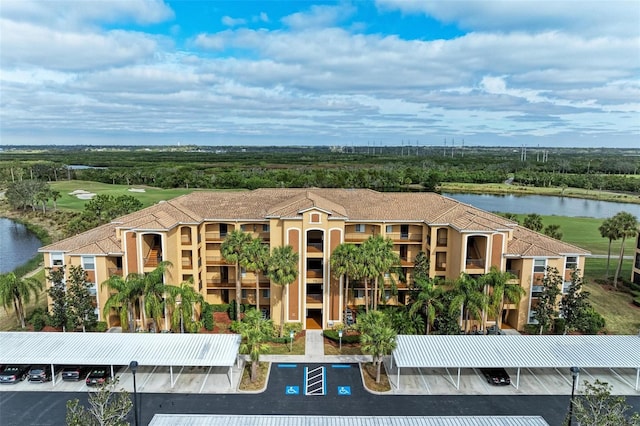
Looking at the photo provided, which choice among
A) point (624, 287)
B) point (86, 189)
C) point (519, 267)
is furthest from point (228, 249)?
point (86, 189)

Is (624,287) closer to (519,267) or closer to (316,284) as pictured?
(519,267)

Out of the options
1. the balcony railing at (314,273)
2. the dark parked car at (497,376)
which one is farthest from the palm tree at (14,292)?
the dark parked car at (497,376)

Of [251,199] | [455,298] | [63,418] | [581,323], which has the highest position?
[251,199]

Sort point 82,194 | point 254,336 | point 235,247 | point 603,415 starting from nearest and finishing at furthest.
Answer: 1. point 603,415
2. point 254,336
3. point 235,247
4. point 82,194

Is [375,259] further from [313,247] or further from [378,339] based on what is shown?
[378,339]

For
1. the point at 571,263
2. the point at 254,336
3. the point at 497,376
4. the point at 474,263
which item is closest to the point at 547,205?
the point at 571,263

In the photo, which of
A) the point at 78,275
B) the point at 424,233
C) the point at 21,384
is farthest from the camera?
the point at 424,233

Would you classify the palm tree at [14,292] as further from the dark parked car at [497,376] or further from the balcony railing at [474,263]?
the balcony railing at [474,263]

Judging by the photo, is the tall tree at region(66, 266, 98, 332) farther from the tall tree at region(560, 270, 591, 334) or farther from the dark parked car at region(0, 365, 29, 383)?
the tall tree at region(560, 270, 591, 334)
